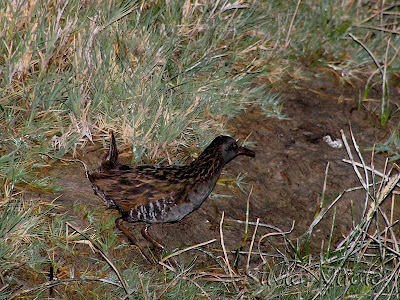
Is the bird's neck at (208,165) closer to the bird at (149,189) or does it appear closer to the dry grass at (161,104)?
the bird at (149,189)

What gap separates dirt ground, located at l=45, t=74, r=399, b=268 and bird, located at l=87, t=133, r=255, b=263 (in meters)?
0.14

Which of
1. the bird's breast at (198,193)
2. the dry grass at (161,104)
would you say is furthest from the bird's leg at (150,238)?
the bird's breast at (198,193)

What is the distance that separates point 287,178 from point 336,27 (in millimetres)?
2392

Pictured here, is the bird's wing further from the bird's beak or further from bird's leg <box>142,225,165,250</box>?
the bird's beak

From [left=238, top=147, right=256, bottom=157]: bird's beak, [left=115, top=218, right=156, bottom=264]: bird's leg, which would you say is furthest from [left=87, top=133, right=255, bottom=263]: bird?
[left=238, top=147, right=256, bottom=157]: bird's beak

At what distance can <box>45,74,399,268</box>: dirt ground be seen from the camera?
5.20 m

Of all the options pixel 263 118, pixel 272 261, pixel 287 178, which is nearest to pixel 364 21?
pixel 263 118

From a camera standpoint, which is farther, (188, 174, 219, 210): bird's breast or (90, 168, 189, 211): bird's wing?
(188, 174, 219, 210): bird's breast

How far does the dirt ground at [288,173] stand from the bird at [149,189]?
0.14 metres

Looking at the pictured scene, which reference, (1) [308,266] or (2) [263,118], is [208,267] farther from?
(2) [263,118]

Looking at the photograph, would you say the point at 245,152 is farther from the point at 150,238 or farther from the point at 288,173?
the point at 150,238

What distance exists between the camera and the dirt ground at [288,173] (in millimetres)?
5199

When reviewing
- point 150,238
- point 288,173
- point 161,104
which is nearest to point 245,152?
point 288,173

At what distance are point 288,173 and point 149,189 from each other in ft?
4.98
